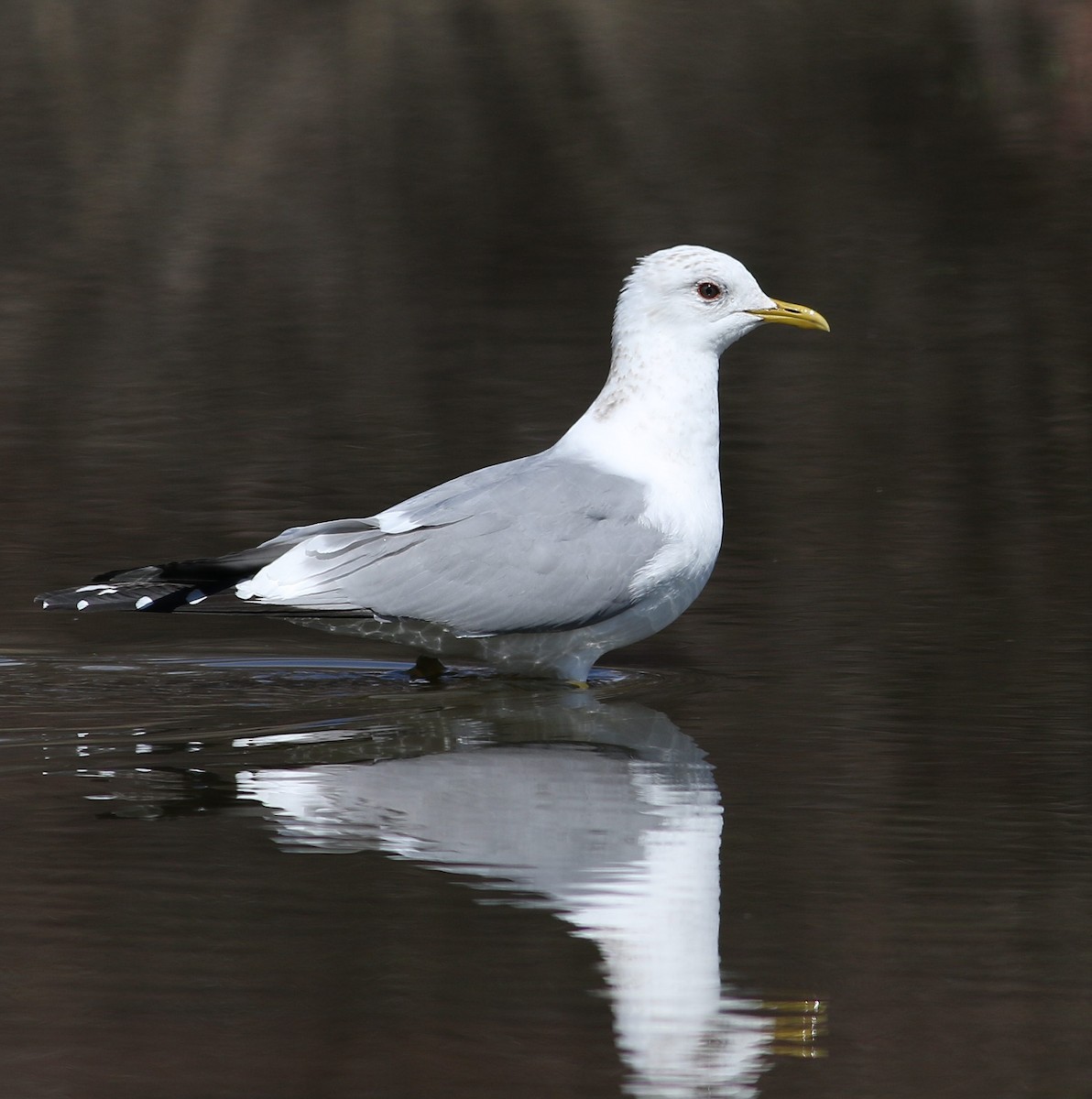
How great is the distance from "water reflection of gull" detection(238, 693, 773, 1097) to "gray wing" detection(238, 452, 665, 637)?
31 cm

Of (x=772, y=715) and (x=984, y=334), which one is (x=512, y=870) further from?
(x=984, y=334)

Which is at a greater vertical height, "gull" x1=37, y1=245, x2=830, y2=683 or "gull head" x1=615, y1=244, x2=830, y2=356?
"gull head" x1=615, y1=244, x2=830, y2=356

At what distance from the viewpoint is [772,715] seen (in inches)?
254

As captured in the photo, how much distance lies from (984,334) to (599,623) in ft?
21.4

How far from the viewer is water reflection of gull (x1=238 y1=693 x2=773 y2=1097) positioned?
4207mm

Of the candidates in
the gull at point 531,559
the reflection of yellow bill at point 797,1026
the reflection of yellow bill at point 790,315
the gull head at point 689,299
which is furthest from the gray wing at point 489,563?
the reflection of yellow bill at point 797,1026

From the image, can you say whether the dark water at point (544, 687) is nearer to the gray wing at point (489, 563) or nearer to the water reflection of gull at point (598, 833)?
the water reflection of gull at point (598, 833)

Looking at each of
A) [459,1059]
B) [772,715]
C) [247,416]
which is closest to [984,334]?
[247,416]

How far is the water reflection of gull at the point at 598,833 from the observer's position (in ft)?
13.8

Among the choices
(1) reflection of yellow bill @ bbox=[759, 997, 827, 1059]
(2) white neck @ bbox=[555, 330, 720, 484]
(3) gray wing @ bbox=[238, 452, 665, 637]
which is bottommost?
(1) reflection of yellow bill @ bbox=[759, 997, 827, 1059]

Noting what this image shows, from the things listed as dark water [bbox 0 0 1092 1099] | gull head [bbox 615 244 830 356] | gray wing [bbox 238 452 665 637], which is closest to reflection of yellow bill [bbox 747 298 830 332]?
gull head [bbox 615 244 830 356]

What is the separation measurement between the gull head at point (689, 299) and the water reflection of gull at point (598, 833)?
49.4 inches

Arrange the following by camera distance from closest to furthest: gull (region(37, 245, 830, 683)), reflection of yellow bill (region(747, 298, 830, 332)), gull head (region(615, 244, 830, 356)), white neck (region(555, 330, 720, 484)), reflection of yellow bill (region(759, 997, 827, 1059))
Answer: reflection of yellow bill (region(759, 997, 827, 1059)) → gull (region(37, 245, 830, 683)) → white neck (region(555, 330, 720, 484)) → gull head (region(615, 244, 830, 356)) → reflection of yellow bill (region(747, 298, 830, 332))

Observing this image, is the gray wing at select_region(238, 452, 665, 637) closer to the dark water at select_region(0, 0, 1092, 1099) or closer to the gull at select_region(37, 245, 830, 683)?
the gull at select_region(37, 245, 830, 683)
